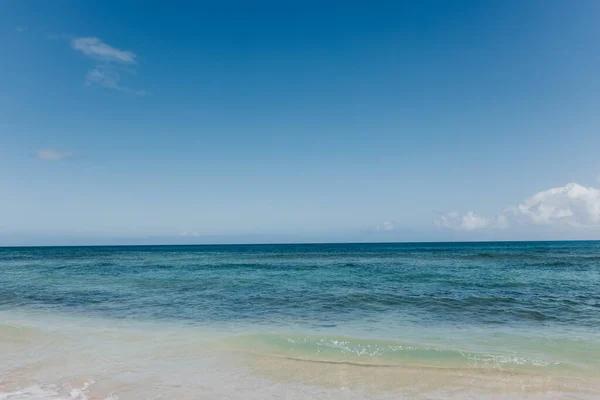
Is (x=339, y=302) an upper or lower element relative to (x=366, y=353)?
lower

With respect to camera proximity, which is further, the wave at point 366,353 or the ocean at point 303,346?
the wave at point 366,353

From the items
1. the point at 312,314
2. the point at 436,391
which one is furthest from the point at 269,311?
the point at 436,391

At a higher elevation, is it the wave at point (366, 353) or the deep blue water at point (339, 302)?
the wave at point (366, 353)

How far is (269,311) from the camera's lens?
13.9 meters

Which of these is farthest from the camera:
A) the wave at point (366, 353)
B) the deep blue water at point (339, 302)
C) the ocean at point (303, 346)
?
the deep blue water at point (339, 302)

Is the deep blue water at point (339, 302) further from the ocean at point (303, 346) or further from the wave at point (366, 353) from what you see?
the wave at point (366, 353)

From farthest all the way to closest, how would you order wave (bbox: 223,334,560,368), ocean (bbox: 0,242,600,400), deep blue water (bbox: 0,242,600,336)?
deep blue water (bbox: 0,242,600,336) → wave (bbox: 223,334,560,368) → ocean (bbox: 0,242,600,400)

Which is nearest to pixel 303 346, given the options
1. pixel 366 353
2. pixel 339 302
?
pixel 366 353

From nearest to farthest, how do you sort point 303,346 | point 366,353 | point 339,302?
point 366,353 < point 303,346 < point 339,302

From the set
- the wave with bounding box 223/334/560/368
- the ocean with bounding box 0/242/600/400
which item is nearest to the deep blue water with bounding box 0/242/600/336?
the ocean with bounding box 0/242/600/400

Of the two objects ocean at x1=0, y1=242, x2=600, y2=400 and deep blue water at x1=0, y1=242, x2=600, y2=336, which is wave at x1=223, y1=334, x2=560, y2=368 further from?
deep blue water at x1=0, y1=242, x2=600, y2=336

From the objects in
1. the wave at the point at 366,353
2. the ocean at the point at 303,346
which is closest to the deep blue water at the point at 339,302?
Result: the ocean at the point at 303,346

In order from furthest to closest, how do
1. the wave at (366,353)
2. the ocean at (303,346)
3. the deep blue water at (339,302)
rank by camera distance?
the deep blue water at (339,302)
the wave at (366,353)
the ocean at (303,346)

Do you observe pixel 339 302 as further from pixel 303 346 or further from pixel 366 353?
pixel 366 353
